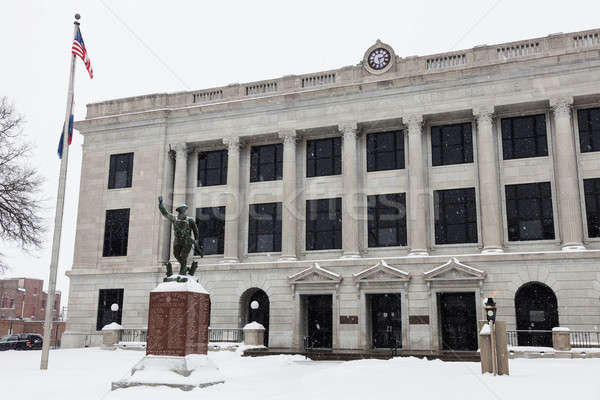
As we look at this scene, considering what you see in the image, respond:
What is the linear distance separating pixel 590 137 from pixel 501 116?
4914mm

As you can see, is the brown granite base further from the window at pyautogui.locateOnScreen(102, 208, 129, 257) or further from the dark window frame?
the window at pyautogui.locateOnScreen(102, 208, 129, 257)

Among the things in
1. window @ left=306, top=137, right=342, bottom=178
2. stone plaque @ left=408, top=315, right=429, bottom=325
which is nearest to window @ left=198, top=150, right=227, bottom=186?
window @ left=306, top=137, right=342, bottom=178

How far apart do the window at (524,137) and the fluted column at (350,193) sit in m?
8.83

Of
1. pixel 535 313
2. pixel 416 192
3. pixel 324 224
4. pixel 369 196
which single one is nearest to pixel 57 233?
pixel 324 224

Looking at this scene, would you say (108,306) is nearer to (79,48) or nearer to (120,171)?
(120,171)

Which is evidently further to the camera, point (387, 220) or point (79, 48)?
point (387, 220)

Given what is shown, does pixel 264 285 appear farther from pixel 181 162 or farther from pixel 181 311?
pixel 181 311

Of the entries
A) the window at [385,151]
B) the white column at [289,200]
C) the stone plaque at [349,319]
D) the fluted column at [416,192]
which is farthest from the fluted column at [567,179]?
the white column at [289,200]

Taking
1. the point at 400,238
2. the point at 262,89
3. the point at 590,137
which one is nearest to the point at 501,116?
the point at 590,137

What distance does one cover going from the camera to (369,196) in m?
35.8

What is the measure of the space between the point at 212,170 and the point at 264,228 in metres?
5.98

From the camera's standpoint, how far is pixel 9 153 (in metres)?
33.3

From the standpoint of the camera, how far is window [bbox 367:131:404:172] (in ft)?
119

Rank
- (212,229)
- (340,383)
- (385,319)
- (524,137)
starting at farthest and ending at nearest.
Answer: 1. (212,229)
2. (385,319)
3. (524,137)
4. (340,383)
